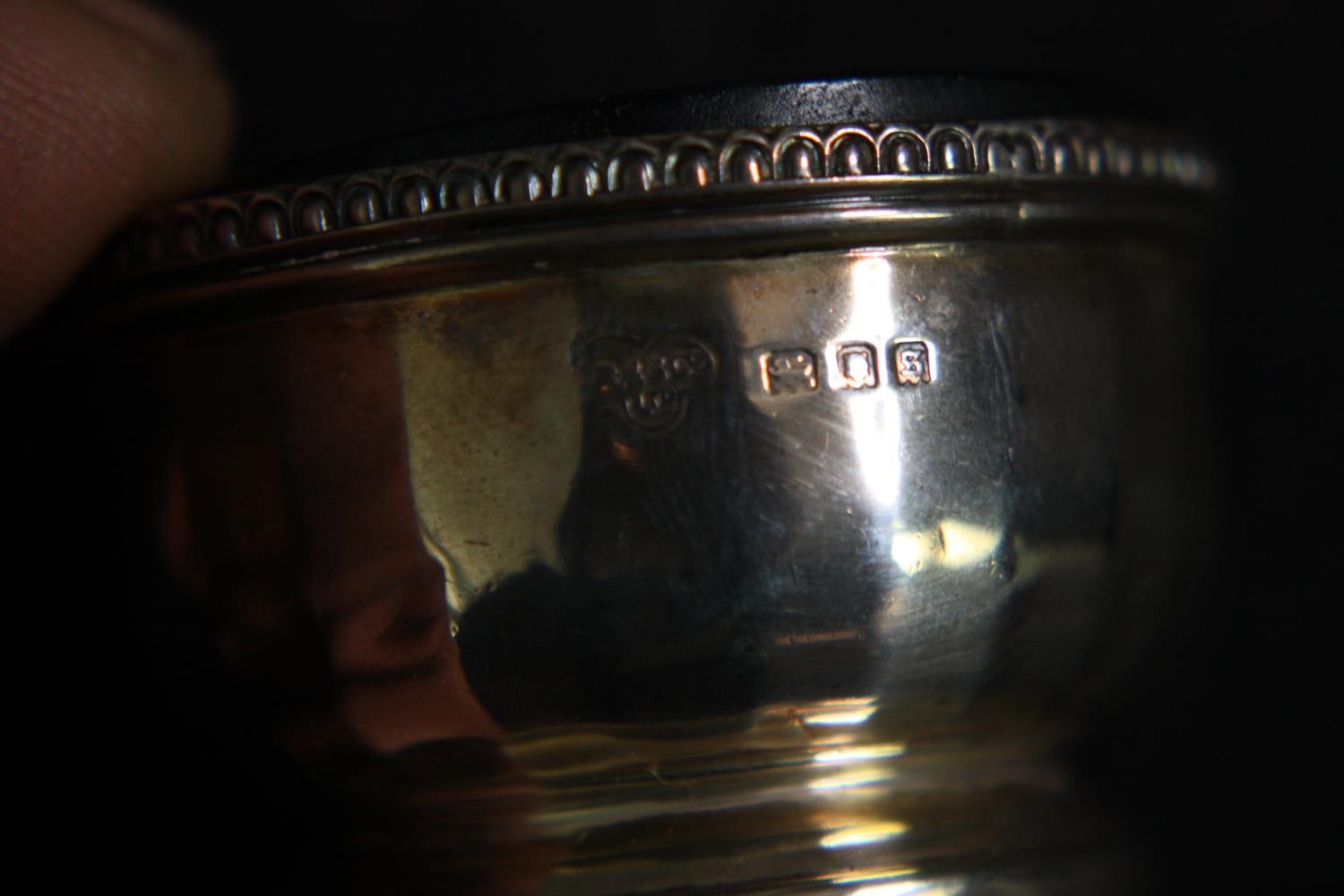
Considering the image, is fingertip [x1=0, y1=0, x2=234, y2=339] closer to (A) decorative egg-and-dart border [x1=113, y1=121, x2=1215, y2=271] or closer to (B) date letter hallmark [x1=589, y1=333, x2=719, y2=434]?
(A) decorative egg-and-dart border [x1=113, y1=121, x2=1215, y2=271]

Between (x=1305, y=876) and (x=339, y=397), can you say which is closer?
(x=339, y=397)

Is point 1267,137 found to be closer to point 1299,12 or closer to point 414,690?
point 1299,12

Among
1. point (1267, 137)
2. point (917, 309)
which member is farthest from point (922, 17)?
point (917, 309)

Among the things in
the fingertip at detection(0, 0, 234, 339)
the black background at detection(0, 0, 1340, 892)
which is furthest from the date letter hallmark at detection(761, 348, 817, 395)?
the black background at detection(0, 0, 1340, 892)

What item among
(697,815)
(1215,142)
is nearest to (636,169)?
(697,815)

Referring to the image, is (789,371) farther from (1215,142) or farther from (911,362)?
(1215,142)

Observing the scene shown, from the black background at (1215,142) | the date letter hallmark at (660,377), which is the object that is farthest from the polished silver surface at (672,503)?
the black background at (1215,142)

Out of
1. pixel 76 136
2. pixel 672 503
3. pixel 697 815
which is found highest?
pixel 76 136
